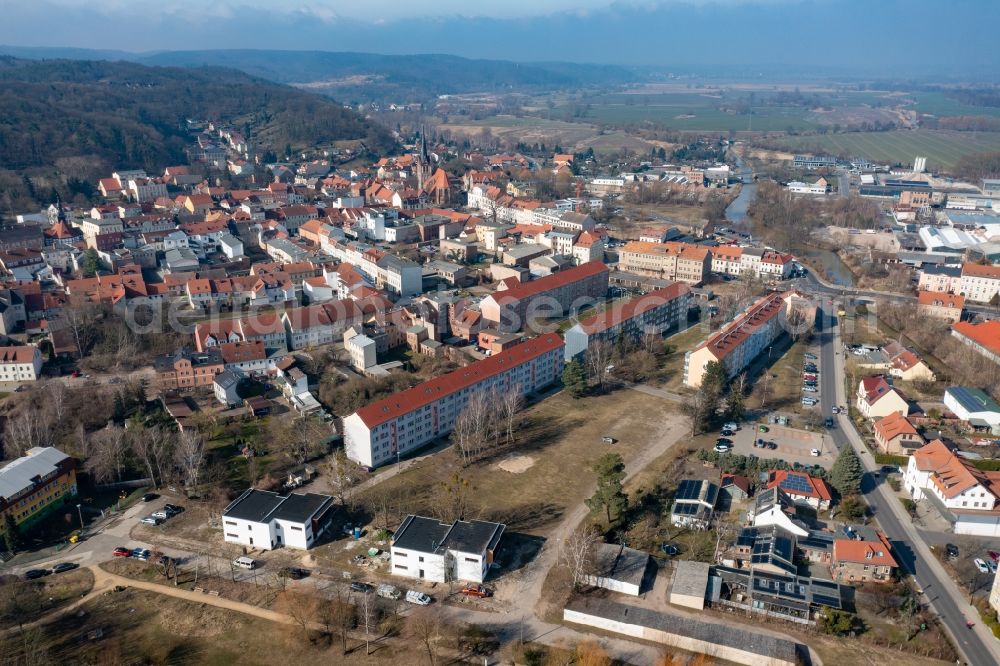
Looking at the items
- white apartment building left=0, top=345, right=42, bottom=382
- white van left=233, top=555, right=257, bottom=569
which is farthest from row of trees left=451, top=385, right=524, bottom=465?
white apartment building left=0, top=345, right=42, bottom=382

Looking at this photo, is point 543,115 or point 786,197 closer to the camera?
point 786,197

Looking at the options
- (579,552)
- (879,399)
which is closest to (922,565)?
(879,399)

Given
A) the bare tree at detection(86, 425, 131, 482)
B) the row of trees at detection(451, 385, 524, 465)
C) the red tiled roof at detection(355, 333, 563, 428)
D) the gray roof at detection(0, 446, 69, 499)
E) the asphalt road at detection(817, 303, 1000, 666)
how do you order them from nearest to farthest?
the asphalt road at detection(817, 303, 1000, 666) < the gray roof at detection(0, 446, 69, 499) < the bare tree at detection(86, 425, 131, 482) < the red tiled roof at detection(355, 333, 563, 428) < the row of trees at detection(451, 385, 524, 465)

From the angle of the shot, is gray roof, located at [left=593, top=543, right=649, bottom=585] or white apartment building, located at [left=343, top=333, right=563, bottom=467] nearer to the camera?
gray roof, located at [left=593, top=543, right=649, bottom=585]

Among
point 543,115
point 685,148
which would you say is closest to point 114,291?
point 685,148

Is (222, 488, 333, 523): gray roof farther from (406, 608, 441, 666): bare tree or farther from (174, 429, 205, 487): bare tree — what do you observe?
(406, 608, 441, 666): bare tree

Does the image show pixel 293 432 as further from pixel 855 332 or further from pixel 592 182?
pixel 592 182
